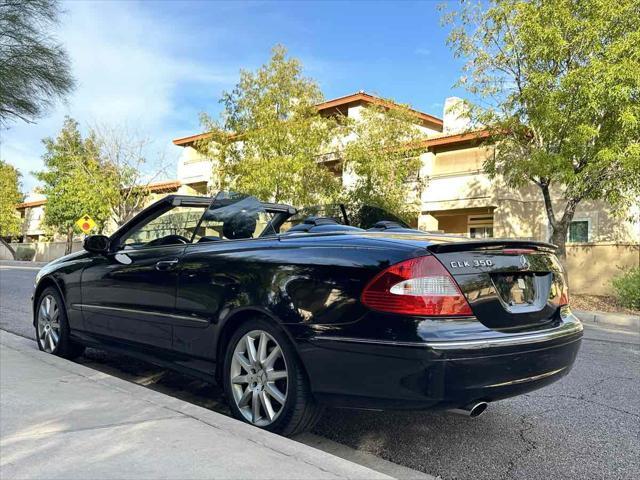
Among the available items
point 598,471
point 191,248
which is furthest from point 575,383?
point 191,248

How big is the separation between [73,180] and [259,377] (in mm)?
36845

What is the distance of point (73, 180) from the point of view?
36469mm

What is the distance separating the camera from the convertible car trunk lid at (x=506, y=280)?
9.63 ft

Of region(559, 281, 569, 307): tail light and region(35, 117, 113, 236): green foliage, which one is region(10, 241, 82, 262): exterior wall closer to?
region(35, 117, 113, 236): green foliage

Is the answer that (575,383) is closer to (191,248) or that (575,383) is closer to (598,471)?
(598,471)

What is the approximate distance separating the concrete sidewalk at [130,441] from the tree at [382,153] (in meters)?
15.5

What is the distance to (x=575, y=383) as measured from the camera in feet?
17.1

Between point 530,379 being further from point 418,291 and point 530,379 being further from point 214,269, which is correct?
point 214,269

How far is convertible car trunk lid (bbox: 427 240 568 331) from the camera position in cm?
294

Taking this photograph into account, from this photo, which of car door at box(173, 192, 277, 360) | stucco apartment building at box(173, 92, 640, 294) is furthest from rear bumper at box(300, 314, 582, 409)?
stucco apartment building at box(173, 92, 640, 294)

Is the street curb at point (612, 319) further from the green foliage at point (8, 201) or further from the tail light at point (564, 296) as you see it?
the green foliage at point (8, 201)

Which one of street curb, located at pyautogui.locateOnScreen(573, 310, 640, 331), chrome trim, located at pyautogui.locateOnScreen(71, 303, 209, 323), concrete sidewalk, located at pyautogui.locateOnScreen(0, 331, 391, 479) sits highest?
chrome trim, located at pyautogui.locateOnScreen(71, 303, 209, 323)

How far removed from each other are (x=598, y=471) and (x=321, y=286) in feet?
6.06

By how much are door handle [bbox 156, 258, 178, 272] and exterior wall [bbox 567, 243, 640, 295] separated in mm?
16189
